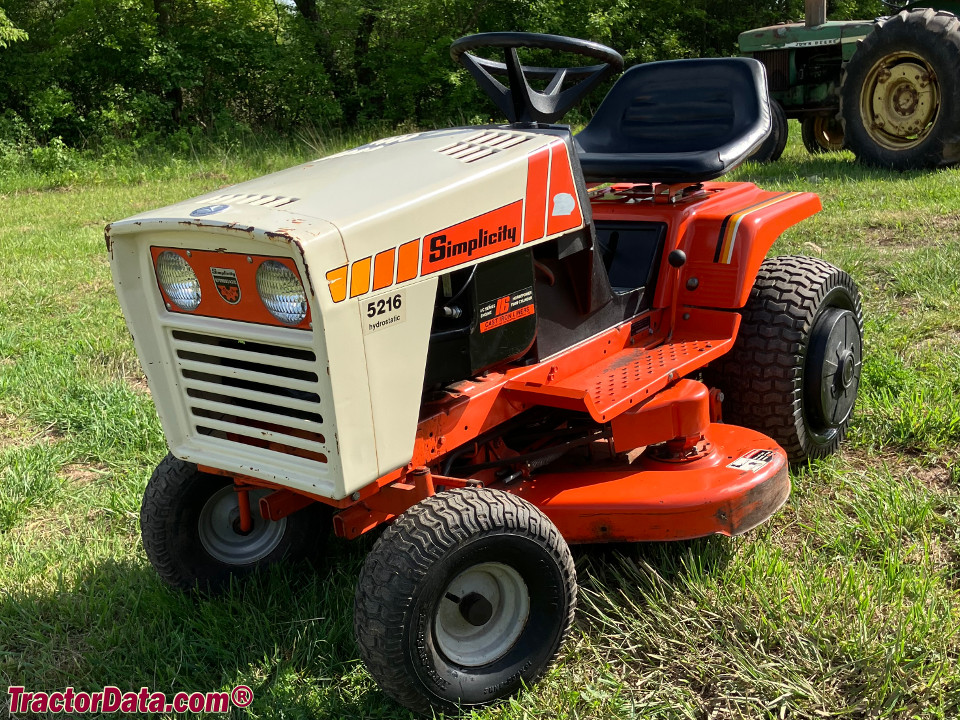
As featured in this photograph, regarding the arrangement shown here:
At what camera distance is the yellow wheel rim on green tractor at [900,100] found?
7422mm

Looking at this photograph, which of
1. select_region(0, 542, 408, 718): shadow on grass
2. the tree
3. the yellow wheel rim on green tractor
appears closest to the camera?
select_region(0, 542, 408, 718): shadow on grass

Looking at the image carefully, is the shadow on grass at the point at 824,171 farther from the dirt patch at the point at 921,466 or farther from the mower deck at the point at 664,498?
the mower deck at the point at 664,498

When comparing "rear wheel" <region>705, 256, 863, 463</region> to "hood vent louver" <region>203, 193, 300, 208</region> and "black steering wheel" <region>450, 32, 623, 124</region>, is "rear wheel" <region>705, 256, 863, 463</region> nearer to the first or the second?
"black steering wheel" <region>450, 32, 623, 124</region>

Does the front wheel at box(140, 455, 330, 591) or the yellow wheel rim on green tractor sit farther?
the yellow wheel rim on green tractor

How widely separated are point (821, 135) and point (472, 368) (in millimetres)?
8140

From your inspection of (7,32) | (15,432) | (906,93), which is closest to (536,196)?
(15,432)

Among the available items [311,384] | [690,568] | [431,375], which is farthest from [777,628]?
[311,384]

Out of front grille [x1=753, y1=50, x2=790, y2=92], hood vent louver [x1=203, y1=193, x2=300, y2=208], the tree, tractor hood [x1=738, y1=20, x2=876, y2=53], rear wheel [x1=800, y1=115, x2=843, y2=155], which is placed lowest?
rear wheel [x1=800, y1=115, x2=843, y2=155]

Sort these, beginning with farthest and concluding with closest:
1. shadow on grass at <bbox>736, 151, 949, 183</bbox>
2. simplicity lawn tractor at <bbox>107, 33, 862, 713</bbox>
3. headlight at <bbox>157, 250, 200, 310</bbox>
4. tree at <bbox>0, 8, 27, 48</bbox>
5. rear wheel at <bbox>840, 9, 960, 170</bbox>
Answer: tree at <bbox>0, 8, 27, 48</bbox>
shadow on grass at <bbox>736, 151, 949, 183</bbox>
rear wheel at <bbox>840, 9, 960, 170</bbox>
headlight at <bbox>157, 250, 200, 310</bbox>
simplicity lawn tractor at <bbox>107, 33, 862, 713</bbox>

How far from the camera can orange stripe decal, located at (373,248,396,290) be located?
198 centimetres

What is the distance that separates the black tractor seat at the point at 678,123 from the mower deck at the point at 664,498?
3.28 feet

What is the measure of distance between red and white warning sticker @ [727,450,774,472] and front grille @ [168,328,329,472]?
118 cm

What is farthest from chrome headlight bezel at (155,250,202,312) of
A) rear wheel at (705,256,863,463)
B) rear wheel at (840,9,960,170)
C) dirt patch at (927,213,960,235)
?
rear wheel at (840,9,960,170)

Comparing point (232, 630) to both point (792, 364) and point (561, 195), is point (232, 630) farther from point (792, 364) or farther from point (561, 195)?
point (792, 364)
